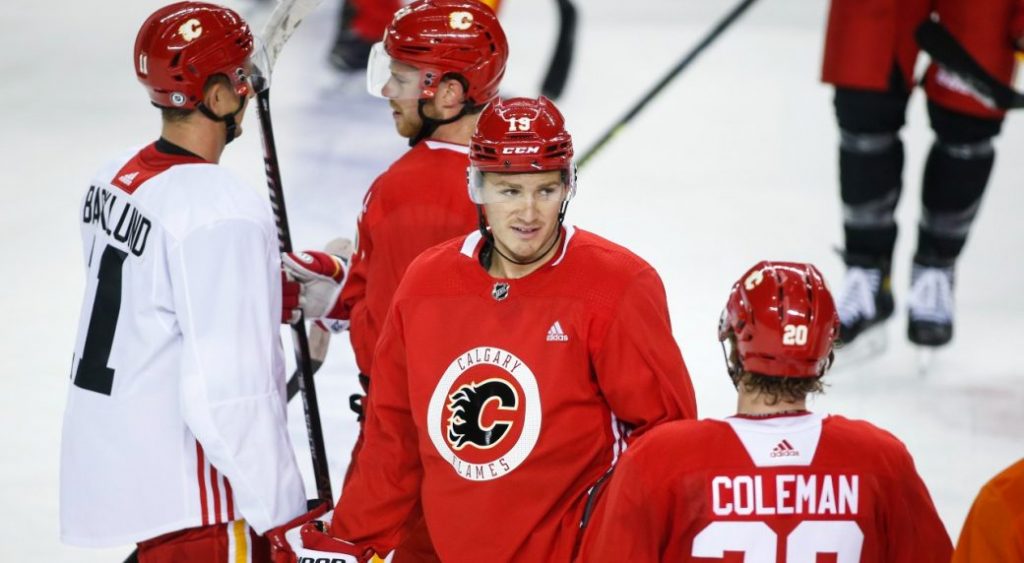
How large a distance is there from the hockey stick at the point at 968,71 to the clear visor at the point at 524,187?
225 centimetres

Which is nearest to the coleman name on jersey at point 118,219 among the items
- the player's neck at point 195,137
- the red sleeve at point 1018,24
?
the player's neck at point 195,137

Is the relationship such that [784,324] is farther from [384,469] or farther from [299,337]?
[299,337]

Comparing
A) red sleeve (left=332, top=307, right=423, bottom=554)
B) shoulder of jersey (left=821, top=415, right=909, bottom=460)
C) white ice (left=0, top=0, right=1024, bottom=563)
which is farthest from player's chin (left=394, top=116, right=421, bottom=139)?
white ice (left=0, top=0, right=1024, bottom=563)

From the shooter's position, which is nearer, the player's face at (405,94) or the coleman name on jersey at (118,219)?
the coleman name on jersey at (118,219)

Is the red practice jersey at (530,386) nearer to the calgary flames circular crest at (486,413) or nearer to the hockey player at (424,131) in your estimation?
the calgary flames circular crest at (486,413)

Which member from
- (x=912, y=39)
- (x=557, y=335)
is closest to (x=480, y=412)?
(x=557, y=335)

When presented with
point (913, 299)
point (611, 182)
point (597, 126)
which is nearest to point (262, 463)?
point (913, 299)

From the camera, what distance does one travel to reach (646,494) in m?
1.95

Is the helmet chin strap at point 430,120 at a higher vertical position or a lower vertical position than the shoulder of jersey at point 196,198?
higher

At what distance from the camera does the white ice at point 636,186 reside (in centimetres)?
403

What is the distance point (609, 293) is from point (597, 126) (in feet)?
12.6

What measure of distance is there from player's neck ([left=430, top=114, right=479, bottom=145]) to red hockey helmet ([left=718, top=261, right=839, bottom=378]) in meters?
0.84

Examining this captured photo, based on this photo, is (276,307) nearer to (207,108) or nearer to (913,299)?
(207,108)

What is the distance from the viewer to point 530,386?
221cm
